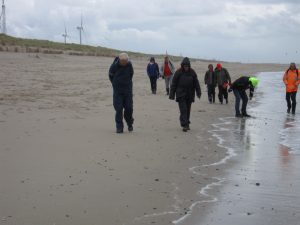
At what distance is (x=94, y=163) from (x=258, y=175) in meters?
2.23

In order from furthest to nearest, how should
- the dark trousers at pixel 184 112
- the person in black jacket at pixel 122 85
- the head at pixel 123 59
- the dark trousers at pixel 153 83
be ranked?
the dark trousers at pixel 153 83, the dark trousers at pixel 184 112, the person in black jacket at pixel 122 85, the head at pixel 123 59

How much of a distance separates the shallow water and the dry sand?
324 millimetres

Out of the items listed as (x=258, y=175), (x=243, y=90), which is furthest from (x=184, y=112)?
(x=258, y=175)

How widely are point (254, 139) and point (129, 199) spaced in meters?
5.42

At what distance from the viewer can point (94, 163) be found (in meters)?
7.42

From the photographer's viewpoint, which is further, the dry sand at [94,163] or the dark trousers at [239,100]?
the dark trousers at [239,100]

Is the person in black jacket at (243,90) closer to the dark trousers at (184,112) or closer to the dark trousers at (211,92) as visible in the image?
the dark trousers at (184,112)

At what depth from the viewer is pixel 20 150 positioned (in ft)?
26.0

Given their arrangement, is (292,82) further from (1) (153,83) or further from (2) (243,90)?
(1) (153,83)

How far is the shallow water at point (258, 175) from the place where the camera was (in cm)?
546

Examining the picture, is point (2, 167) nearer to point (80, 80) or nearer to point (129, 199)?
point (129, 199)

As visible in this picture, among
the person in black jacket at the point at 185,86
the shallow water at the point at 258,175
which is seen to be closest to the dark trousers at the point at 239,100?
the shallow water at the point at 258,175

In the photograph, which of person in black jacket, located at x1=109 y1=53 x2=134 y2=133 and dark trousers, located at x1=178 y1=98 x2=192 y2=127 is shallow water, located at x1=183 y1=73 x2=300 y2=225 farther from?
person in black jacket, located at x1=109 y1=53 x2=134 y2=133

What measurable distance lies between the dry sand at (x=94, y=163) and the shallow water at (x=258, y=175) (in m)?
0.32
